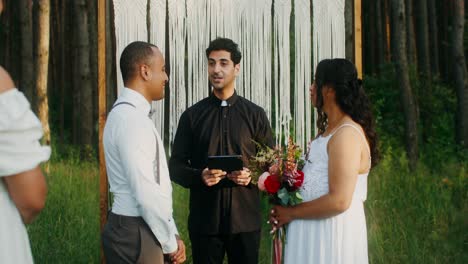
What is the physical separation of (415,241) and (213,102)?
304cm

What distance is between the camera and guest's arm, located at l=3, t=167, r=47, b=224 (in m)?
2.42

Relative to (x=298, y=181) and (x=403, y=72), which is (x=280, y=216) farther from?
(x=403, y=72)

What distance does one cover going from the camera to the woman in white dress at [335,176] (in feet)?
12.1

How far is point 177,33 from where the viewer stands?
5.98 m

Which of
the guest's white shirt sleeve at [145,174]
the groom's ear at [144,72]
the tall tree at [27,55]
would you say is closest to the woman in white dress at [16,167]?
the guest's white shirt sleeve at [145,174]

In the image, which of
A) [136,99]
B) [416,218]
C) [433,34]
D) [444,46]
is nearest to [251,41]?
[136,99]

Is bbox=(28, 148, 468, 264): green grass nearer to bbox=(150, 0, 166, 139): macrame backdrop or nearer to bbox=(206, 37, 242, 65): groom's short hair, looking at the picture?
bbox=(150, 0, 166, 139): macrame backdrop

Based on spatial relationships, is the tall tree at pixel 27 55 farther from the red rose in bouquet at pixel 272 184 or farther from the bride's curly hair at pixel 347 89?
the bride's curly hair at pixel 347 89

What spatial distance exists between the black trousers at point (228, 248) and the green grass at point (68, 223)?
8.63 feet

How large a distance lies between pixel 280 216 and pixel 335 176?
520 millimetres

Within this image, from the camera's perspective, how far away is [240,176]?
4.77m

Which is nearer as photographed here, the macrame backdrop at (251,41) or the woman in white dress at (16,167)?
the woman in white dress at (16,167)

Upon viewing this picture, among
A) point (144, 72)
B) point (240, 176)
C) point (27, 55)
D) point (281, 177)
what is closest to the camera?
point (144, 72)

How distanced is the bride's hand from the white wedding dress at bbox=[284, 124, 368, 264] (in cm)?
6
